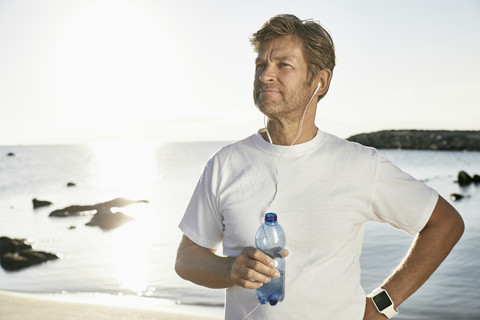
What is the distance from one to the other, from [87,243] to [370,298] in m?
15.2

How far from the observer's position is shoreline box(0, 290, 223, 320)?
315 inches

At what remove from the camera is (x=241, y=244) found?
223 cm

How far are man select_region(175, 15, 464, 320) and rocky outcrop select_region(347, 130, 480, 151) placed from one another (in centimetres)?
7687

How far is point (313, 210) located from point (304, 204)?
0.05 metres

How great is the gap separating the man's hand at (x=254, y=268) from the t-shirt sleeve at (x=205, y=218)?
0.46m

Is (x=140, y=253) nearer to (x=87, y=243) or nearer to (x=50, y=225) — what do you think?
(x=87, y=243)

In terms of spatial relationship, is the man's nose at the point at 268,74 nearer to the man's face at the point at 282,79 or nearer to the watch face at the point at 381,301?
the man's face at the point at 282,79

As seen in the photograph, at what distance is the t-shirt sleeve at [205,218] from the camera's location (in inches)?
94.5

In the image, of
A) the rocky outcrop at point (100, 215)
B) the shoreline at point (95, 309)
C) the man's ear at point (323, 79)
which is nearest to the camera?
the man's ear at point (323, 79)

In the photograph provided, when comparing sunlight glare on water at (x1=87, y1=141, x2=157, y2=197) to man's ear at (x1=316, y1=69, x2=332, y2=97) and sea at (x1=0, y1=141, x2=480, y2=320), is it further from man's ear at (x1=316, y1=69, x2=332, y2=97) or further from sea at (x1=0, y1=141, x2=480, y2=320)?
man's ear at (x1=316, y1=69, x2=332, y2=97)

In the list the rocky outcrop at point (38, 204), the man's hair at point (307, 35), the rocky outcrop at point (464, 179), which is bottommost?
the rocky outcrop at point (38, 204)

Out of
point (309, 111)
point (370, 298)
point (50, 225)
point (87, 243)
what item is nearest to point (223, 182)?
point (309, 111)

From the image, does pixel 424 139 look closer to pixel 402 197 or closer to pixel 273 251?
pixel 402 197

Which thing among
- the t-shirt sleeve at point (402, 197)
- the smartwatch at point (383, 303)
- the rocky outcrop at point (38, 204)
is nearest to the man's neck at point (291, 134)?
the t-shirt sleeve at point (402, 197)
